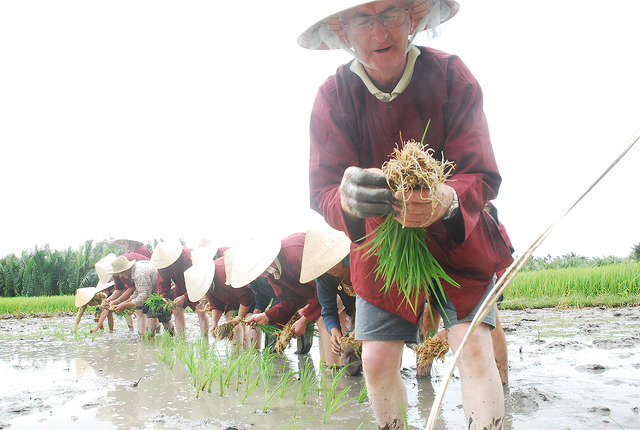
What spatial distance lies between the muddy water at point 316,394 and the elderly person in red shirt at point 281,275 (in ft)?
1.65

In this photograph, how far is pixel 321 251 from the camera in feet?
12.1

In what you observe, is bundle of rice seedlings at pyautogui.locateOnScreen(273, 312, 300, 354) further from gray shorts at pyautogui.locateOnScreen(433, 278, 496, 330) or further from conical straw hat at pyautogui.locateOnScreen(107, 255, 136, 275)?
conical straw hat at pyautogui.locateOnScreen(107, 255, 136, 275)

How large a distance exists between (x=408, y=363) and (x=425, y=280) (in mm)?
2805

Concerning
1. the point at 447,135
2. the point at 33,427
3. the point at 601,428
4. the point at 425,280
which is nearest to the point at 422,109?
the point at 447,135

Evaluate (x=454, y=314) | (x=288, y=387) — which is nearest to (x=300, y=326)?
(x=288, y=387)

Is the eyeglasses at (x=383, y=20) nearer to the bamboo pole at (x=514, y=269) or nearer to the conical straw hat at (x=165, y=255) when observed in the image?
the bamboo pole at (x=514, y=269)

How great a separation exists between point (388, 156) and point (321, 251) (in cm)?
194

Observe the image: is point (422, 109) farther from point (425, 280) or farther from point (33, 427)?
point (33, 427)

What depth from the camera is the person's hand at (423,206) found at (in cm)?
139

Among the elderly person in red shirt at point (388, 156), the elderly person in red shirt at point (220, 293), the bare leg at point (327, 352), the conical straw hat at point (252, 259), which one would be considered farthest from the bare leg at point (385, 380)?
the elderly person in red shirt at point (220, 293)

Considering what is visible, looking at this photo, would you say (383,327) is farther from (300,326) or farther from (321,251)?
(300,326)

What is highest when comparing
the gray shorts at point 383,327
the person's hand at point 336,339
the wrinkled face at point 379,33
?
the wrinkled face at point 379,33

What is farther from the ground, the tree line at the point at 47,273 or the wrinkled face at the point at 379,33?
the wrinkled face at the point at 379,33

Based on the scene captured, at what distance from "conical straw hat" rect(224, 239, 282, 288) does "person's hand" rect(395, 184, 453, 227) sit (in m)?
2.85
